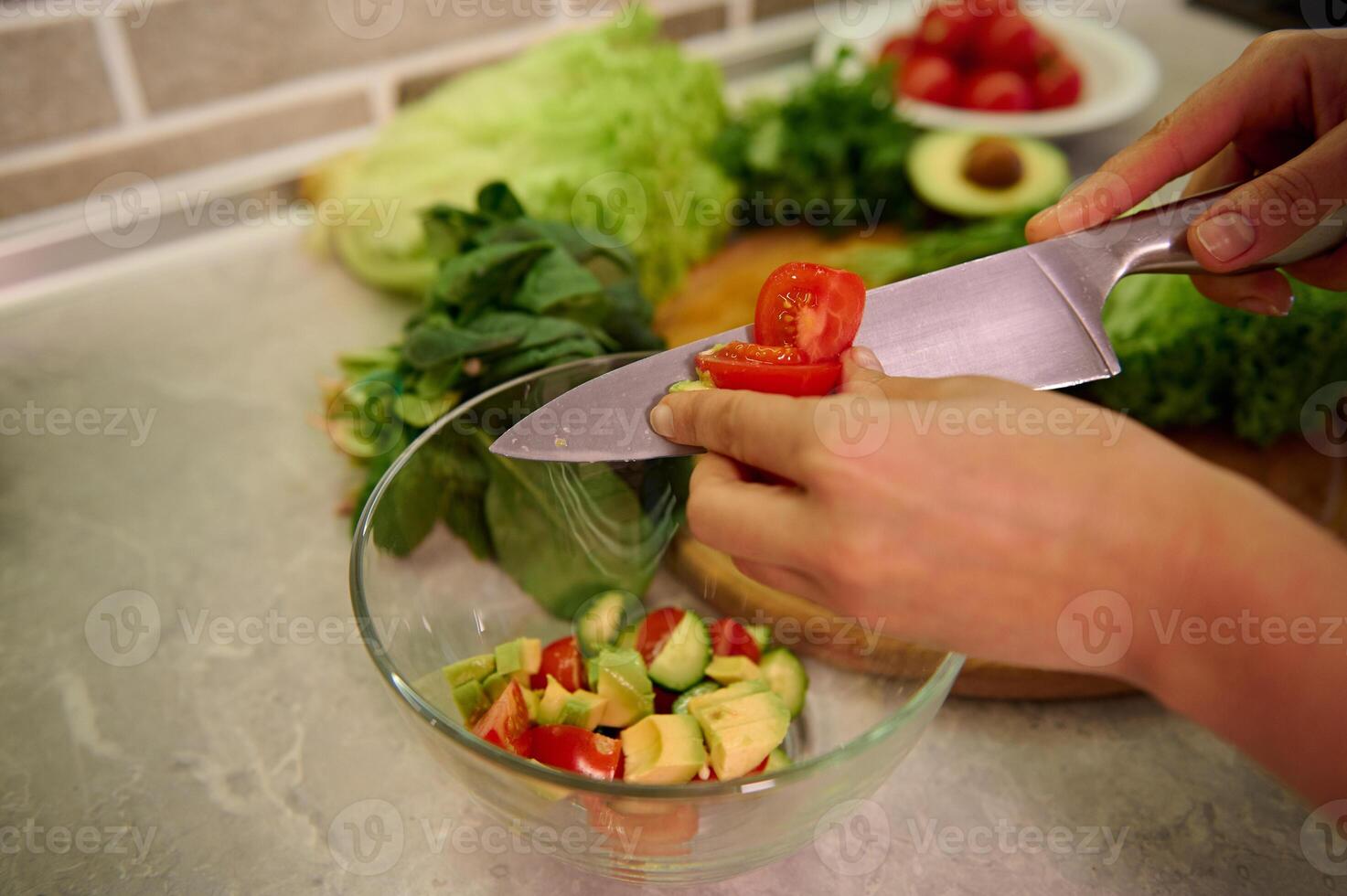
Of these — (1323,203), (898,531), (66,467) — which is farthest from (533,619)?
(1323,203)

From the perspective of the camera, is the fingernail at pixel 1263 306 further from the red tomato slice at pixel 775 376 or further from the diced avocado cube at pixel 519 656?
the diced avocado cube at pixel 519 656

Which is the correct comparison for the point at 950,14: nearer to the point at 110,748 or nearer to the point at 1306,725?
the point at 1306,725

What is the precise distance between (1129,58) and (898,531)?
1.48 meters

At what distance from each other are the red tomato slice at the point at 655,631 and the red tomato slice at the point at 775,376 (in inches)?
9.9

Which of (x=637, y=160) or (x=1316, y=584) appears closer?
(x=1316, y=584)

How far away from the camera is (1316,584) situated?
1.66ft

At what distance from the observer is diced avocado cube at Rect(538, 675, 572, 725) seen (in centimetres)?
78

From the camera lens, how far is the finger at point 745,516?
0.57 meters

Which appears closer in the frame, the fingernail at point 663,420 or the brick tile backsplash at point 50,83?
the fingernail at point 663,420

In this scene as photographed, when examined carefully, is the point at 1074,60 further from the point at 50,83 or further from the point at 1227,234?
the point at 50,83

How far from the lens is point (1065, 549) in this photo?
53cm

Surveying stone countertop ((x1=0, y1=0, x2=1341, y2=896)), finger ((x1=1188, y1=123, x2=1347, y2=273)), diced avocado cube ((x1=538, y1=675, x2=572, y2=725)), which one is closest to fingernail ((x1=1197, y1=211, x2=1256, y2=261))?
finger ((x1=1188, y1=123, x2=1347, y2=273))

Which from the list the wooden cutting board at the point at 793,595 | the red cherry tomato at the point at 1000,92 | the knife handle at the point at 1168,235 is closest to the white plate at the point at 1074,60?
the red cherry tomato at the point at 1000,92

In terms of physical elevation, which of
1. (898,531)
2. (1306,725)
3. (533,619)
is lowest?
(533,619)
